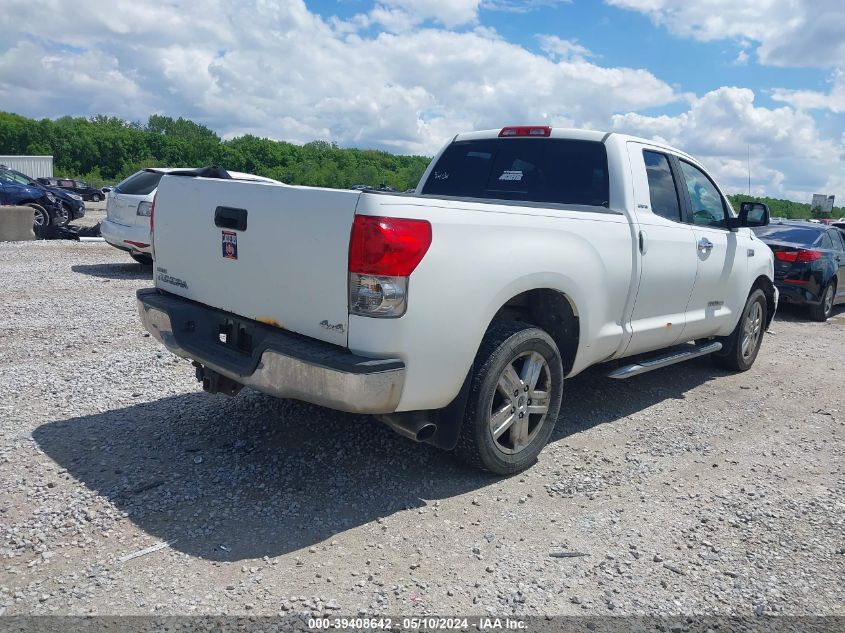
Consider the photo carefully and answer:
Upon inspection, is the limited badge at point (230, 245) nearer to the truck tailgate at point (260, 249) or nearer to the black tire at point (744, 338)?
the truck tailgate at point (260, 249)

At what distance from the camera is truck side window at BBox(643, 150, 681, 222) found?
529cm

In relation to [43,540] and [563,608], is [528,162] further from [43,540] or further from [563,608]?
[43,540]

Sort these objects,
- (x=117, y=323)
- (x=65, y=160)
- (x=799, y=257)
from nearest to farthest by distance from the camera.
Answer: (x=117, y=323), (x=799, y=257), (x=65, y=160)

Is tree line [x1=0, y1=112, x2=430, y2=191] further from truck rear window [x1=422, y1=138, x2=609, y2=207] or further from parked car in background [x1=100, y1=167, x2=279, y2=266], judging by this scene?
truck rear window [x1=422, y1=138, x2=609, y2=207]

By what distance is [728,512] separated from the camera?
3.86 meters

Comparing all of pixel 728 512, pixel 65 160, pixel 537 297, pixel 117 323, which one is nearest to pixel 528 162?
pixel 537 297

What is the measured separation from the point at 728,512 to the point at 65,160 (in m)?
108

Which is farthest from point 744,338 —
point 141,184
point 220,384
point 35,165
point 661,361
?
point 35,165

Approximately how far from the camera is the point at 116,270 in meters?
11.5

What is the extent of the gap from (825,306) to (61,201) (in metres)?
17.3

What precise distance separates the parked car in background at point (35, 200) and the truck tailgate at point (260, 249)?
46.6 feet

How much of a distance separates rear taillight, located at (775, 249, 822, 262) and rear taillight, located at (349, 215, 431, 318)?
10116 millimetres

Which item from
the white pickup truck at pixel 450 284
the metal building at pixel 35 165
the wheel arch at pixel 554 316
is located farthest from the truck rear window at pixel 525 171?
the metal building at pixel 35 165

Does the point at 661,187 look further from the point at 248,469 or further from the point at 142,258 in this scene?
the point at 142,258
